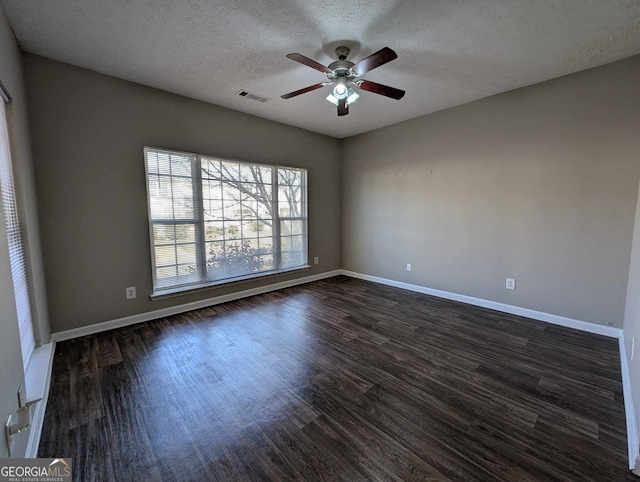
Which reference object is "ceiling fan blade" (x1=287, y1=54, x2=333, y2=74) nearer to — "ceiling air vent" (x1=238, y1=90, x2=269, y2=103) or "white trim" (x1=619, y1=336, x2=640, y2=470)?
"ceiling air vent" (x1=238, y1=90, x2=269, y2=103)

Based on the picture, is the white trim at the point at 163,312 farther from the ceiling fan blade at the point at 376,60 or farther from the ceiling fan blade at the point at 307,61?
the ceiling fan blade at the point at 376,60

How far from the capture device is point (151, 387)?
6.41 feet

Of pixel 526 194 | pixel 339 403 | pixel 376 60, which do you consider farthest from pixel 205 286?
pixel 526 194

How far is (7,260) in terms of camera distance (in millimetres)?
1368

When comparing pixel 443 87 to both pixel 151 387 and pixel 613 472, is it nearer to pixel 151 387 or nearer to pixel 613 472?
pixel 613 472

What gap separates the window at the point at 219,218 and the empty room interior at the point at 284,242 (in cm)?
3

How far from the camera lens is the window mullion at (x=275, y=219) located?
4.24m

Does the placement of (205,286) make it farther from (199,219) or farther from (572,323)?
(572,323)

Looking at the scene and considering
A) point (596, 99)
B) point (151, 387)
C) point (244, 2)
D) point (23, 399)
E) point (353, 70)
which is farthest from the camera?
point (596, 99)

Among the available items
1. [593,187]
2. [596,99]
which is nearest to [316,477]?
[593,187]

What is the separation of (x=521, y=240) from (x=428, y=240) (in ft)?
3.79

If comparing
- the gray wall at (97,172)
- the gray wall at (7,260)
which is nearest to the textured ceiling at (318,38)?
the gray wall at (97,172)

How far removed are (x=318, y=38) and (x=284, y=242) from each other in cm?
291

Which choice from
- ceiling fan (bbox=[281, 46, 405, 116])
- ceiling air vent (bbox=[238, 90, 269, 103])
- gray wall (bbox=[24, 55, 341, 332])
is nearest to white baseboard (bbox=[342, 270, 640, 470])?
ceiling fan (bbox=[281, 46, 405, 116])
